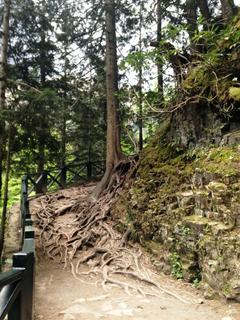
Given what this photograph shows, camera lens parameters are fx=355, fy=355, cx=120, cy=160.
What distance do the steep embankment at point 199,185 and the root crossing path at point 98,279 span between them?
0.34 metres

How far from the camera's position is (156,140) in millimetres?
9508

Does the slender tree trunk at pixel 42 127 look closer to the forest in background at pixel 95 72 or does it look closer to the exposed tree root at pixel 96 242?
the forest in background at pixel 95 72

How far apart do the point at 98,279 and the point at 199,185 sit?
2518mm

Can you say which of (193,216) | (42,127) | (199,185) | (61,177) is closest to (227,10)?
(199,185)

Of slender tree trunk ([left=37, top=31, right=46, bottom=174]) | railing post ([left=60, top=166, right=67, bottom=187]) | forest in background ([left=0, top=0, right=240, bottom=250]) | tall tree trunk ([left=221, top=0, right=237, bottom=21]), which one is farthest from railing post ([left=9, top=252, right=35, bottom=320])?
railing post ([left=60, top=166, right=67, bottom=187])

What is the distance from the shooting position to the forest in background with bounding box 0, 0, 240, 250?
25.7 ft

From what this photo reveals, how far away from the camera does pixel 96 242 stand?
824cm

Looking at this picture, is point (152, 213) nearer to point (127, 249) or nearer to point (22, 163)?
point (127, 249)

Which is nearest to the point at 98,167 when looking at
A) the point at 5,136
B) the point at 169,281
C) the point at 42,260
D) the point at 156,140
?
the point at 5,136

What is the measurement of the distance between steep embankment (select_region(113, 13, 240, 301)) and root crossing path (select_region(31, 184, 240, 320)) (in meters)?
0.34

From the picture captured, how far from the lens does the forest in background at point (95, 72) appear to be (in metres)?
7.85

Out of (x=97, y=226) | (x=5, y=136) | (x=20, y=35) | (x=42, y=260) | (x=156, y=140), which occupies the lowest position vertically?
(x=42, y=260)

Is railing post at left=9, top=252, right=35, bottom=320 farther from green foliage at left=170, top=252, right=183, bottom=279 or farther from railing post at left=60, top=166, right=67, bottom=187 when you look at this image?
railing post at left=60, top=166, right=67, bottom=187

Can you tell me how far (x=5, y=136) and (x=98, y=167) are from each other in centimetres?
595
